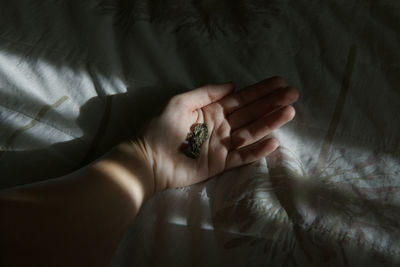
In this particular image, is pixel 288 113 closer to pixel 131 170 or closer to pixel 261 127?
pixel 261 127

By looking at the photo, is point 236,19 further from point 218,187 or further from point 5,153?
point 5,153

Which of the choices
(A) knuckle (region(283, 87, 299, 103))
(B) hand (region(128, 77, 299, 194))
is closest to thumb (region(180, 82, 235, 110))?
(B) hand (region(128, 77, 299, 194))

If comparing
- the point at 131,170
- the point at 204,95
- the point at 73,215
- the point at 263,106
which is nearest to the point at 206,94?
the point at 204,95

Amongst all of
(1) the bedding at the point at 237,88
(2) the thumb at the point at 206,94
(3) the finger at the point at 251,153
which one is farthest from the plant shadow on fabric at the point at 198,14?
(3) the finger at the point at 251,153

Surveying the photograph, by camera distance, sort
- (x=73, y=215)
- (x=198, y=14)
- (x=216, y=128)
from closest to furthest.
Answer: (x=73, y=215), (x=216, y=128), (x=198, y=14)

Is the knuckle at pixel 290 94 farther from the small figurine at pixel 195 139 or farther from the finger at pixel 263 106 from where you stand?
the small figurine at pixel 195 139

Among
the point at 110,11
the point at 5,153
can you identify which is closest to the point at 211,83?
the point at 110,11

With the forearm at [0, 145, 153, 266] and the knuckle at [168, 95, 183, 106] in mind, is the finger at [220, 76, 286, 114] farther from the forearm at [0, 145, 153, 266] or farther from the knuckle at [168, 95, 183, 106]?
the forearm at [0, 145, 153, 266]

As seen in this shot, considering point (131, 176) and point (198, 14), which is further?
point (198, 14)
